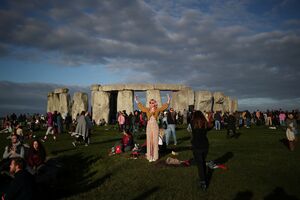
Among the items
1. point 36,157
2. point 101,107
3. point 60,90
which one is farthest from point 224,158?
point 60,90

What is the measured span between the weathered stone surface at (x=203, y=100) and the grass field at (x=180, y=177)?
1751 cm

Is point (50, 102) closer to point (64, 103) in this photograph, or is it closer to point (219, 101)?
point (64, 103)

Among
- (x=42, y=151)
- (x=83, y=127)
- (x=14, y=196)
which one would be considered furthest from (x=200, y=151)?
(x=83, y=127)

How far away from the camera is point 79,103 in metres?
32.2

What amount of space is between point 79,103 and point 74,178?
75.7ft

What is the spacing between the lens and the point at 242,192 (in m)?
6.93

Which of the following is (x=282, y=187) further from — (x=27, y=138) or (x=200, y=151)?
(x=27, y=138)

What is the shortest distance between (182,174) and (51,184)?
11.7 feet

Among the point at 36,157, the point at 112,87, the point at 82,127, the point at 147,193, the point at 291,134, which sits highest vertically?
the point at 112,87

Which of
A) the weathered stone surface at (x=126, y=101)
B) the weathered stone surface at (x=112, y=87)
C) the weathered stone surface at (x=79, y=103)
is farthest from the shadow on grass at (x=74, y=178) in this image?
the weathered stone surface at (x=79, y=103)

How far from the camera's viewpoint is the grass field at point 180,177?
7.03m

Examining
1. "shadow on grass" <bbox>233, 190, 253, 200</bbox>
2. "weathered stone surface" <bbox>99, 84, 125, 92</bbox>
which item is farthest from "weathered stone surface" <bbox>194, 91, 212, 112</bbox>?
"shadow on grass" <bbox>233, 190, 253, 200</bbox>

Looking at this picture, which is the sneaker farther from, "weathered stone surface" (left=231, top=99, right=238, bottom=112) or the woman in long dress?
"weathered stone surface" (left=231, top=99, right=238, bottom=112)

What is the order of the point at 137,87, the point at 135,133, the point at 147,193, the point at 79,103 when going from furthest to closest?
the point at 79,103 → the point at 137,87 → the point at 135,133 → the point at 147,193
